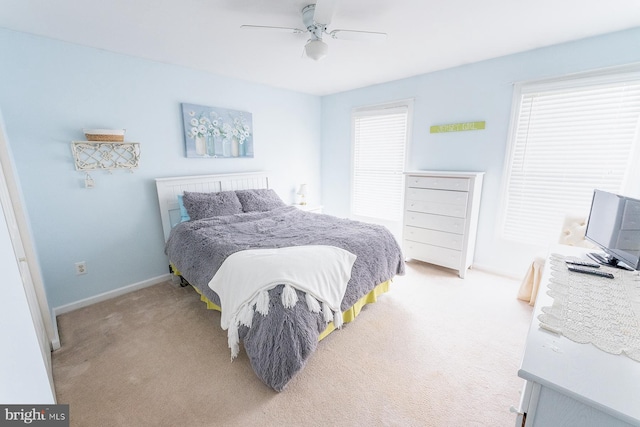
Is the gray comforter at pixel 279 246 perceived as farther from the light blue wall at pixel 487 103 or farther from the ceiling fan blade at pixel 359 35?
the ceiling fan blade at pixel 359 35

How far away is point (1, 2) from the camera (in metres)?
1.66

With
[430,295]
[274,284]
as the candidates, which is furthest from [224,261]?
[430,295]

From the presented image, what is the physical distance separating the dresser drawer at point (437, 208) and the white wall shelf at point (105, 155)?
9.95ft

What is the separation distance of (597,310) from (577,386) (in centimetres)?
54

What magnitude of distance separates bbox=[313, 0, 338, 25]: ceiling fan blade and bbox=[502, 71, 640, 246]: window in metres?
2.16

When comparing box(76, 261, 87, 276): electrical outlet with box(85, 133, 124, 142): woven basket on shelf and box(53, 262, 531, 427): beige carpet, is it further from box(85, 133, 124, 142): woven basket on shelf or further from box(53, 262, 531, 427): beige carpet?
box(85, 133, 124, 142): woven basket on shelf

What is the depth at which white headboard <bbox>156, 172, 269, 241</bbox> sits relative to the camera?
283 centimetres

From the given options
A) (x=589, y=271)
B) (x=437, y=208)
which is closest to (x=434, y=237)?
(x=437, y=208)

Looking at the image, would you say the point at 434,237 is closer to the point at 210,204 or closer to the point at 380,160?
the point at 380,160

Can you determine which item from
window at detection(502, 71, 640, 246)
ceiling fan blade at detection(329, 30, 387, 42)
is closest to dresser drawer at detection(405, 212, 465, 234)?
window at detection(502, 71, 640, 246)

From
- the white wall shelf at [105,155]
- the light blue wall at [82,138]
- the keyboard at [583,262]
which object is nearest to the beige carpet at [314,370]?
the light blue wall at [82,138]

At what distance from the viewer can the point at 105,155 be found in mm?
2467

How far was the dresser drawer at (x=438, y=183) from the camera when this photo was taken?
2.83 m

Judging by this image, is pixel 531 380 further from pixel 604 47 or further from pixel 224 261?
pixel 604 47
